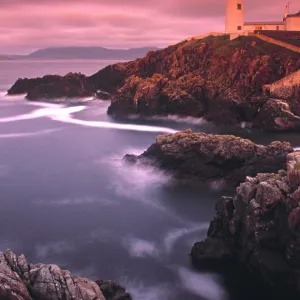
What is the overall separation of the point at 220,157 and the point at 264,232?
17.7 metres

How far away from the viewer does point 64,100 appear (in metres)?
111

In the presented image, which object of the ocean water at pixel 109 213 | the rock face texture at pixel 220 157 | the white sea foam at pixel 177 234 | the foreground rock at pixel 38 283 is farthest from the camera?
the rock face texture at pixel 220 157

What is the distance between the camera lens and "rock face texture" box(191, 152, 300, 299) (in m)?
23.6

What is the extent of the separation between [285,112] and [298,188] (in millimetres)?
46787

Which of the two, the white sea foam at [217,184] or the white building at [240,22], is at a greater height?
the white building at [240,22]

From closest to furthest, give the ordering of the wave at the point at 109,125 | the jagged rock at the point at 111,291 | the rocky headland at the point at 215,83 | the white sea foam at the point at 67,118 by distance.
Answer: the jagged rock at the point at 111,291
the rocky headland at the point at 215,83
the wave at the point at 109,125
the white sea foam at the point at 67,118

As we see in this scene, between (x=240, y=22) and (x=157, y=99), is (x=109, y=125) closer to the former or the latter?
(x=157, y=99)

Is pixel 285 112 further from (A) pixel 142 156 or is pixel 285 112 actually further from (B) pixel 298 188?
(B) pixel 298 188

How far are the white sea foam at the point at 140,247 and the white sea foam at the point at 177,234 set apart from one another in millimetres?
1026

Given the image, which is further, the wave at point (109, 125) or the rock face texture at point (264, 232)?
the wave at point (109, 125)

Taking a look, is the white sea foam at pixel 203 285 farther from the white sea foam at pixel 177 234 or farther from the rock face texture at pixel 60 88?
the rock face texture at pixel 60 88

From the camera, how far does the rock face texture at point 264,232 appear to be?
23578 mm

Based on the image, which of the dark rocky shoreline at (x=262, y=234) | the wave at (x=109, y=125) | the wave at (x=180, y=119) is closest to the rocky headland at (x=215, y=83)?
the wave at (x=180, y=119)

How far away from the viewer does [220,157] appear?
4200cm
